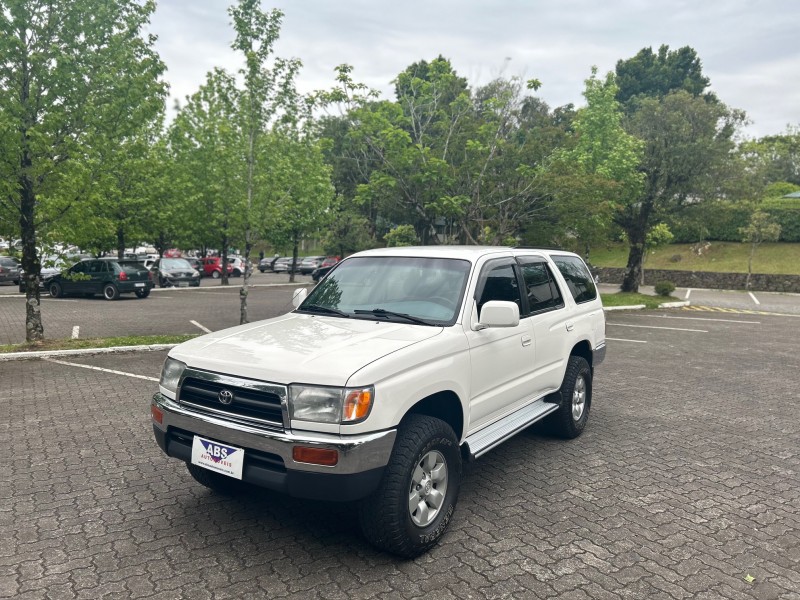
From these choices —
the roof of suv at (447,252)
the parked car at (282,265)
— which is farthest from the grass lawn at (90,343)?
the parked car at (282,265)

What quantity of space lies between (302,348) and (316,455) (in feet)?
2.35

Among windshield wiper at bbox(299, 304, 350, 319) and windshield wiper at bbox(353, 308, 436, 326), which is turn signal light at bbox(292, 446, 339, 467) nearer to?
windshield wiper at bbox(353, 308, 436, 326)

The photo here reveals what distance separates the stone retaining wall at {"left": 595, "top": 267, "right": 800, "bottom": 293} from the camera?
34.7 m

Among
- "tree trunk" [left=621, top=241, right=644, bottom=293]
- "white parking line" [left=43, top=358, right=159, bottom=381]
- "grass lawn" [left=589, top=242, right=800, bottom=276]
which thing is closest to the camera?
"white parking line" [left=43, top=358, right=159, bottom=381]

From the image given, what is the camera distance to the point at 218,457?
346cm

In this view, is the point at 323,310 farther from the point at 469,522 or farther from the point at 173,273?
the point at 173,273

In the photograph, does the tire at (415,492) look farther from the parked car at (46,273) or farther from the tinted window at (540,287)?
the parked car at (46,273)

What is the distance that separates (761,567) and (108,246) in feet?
96.4

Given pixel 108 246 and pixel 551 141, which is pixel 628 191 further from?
pixel 108 246

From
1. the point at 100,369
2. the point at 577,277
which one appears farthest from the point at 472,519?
the point at 100,369

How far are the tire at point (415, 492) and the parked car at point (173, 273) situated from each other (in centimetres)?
2754

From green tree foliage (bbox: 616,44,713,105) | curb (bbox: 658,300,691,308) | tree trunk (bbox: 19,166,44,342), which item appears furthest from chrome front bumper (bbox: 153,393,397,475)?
green tree foliage (bbox: 616,44,713,105)

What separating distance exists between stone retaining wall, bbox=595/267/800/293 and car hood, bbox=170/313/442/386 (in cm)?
3476

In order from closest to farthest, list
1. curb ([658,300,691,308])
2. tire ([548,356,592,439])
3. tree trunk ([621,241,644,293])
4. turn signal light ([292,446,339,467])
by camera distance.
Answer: turn signal light ([292,446,339,467]) → tire ([548,356,592,439]) → curb ([658,300,691,308]) → tree trunk ([621,241,644,293])
